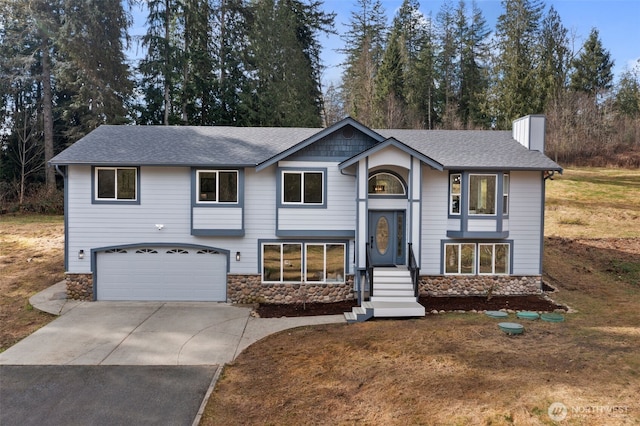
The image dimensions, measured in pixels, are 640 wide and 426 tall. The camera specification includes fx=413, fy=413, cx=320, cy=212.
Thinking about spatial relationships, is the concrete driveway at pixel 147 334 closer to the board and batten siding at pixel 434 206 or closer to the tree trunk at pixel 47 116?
the board and batten siding at pixel 434 206

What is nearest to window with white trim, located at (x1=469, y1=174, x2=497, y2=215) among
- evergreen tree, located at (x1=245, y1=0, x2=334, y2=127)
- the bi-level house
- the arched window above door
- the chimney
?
the bi-level house

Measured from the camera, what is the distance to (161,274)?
533 inches

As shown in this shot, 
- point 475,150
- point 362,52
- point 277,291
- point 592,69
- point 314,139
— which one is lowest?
point 277,291

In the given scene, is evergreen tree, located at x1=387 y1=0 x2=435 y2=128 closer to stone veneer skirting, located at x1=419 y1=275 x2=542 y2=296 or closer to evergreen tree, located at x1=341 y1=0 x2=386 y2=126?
evergreen tree, located at x1=341 y1=0 x2=386 y2=126

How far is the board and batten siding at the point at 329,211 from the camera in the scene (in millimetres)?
13312

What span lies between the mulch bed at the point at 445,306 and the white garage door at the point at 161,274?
1982 millimetres

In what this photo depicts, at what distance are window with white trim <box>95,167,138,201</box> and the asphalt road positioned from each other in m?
5.97

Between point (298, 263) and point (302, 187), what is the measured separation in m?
2.51

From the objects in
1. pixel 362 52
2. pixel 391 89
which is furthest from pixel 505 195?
pixel 362 52

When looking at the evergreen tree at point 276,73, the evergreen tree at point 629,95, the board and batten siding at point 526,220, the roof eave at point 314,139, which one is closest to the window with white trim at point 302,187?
the roof eave at point 314,139

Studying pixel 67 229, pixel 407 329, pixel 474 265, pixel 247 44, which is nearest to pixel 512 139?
pixel 474 265

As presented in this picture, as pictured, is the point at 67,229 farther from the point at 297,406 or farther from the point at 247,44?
the point at 247,44

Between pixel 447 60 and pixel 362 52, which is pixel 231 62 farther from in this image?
pixel 447 60

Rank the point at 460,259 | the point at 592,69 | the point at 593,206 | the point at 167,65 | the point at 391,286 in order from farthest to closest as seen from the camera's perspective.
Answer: the point at 592,69 → the point at 167,65 → the point at 593,206 → the point at 460,259 → the point at 391,286
